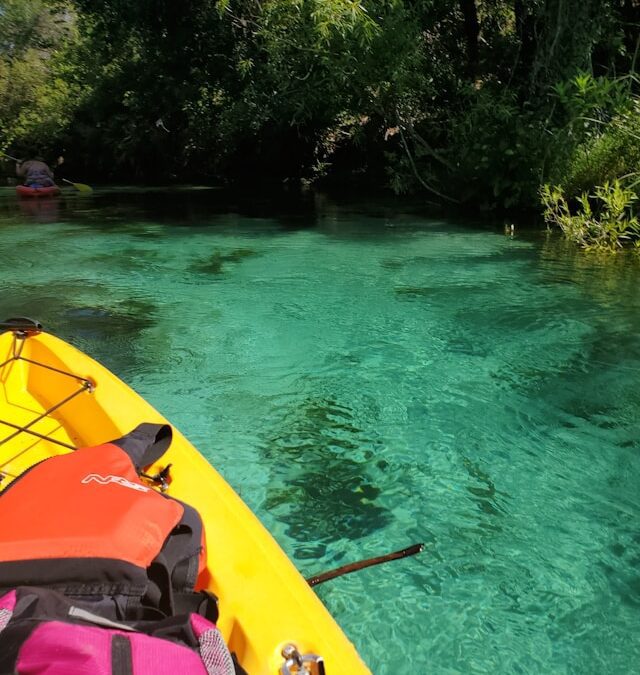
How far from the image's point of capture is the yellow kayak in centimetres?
136

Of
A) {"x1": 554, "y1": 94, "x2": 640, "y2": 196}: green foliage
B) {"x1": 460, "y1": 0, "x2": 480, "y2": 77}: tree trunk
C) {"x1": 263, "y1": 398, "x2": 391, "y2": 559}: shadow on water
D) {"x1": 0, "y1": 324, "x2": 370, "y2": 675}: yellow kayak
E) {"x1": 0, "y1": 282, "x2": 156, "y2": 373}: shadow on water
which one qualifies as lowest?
{"x1": 0, "y1": 282, "x2": 156, "y2": 373}: shadow on water

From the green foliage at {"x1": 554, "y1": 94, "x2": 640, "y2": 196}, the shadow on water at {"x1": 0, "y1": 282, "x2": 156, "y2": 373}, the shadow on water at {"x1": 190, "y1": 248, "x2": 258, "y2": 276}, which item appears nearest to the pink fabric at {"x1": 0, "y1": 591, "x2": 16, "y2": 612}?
the shadow on water at {"x1": 0, "y1": 282, "x2": 156, "y2": 373}

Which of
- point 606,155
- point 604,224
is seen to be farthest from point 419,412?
point 606,155

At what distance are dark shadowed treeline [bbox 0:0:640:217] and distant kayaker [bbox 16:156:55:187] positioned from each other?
10.4 feet

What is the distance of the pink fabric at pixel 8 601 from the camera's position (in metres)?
1.20

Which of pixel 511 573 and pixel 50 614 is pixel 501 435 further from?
pixel 50 614

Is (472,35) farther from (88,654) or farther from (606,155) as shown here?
(88,654)

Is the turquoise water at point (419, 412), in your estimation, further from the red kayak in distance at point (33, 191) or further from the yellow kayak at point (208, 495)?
the red kayak in distance at point (33, 191)

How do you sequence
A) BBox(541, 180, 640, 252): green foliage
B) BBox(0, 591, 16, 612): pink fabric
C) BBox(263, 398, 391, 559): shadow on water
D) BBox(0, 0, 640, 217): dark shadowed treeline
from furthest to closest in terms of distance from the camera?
BBox(0, 0, 640, 217): dark shadowed treeline → BBox(541, 180, 640, 252): green foliage → BBox(263, 398, 391, 559): shadow on water → BBox(0, 591, 16, 612): pink fabric

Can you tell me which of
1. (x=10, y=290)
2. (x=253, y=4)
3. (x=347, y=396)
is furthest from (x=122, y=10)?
(x=347, y=396)

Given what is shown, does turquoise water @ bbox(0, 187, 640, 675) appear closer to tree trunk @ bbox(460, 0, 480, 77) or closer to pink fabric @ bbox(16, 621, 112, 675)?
pink fabric @ bbox(16, 621, 112, 675)

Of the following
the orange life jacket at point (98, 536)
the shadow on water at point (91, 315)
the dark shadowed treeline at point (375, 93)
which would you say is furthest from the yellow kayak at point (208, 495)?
the dark shadowed treeline at point (375, 93)

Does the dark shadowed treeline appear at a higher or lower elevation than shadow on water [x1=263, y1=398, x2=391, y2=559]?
higher

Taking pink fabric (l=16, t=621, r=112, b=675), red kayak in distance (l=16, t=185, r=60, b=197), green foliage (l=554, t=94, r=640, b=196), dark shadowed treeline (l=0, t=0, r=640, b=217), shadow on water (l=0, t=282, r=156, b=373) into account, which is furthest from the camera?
red kayak in distance (l=16, t=185, r=60, b=197)
